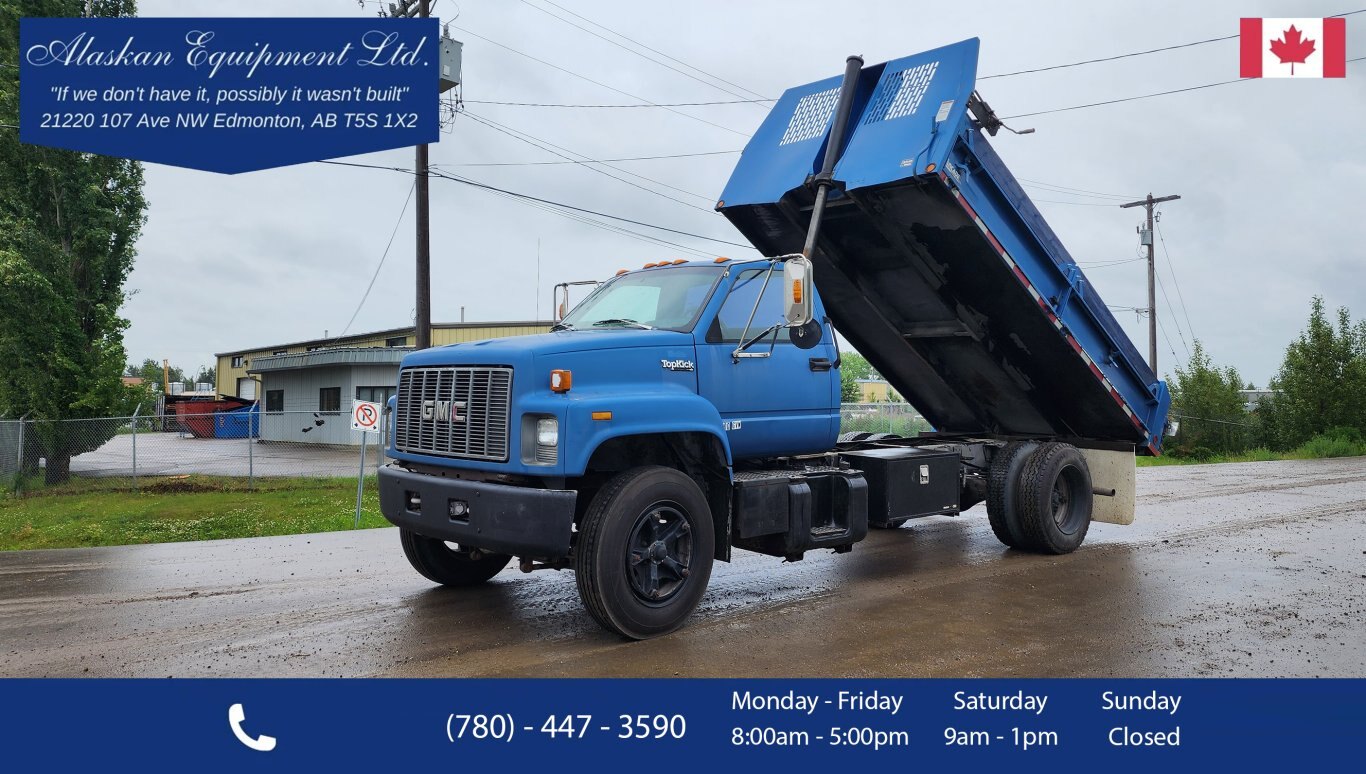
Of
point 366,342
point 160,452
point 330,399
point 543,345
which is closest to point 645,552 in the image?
point 543,345

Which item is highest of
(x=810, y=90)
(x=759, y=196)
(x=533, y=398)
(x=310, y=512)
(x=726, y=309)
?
(x=810, y=90)

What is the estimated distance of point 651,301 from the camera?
22.4 feet

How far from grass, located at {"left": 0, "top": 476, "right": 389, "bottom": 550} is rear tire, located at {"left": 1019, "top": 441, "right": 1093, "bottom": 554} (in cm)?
828

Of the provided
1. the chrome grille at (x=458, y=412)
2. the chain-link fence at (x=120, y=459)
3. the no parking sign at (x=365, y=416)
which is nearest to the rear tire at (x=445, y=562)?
the chrome grille at (x=458, y=412)

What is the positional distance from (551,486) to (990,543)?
19.3 ft

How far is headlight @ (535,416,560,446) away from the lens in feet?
17.8

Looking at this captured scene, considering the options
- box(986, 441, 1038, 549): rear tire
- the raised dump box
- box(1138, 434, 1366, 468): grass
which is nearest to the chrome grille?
the raised dump box

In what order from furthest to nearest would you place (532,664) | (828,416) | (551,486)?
1. (828,416)
2. (551,486)
3. (532,664)

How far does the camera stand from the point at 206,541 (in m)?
10.8
